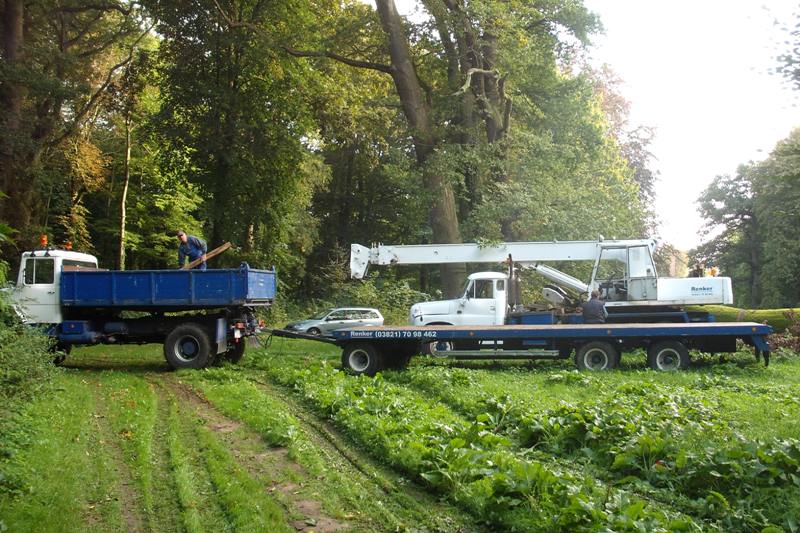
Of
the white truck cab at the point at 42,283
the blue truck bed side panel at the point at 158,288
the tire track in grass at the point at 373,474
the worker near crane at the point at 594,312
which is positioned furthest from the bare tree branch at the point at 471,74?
the tire track in grass at the point at 373,474

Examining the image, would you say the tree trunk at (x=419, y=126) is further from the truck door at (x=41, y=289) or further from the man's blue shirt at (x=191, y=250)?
the truck door at (x=41, y=289)

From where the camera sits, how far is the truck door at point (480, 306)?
18.8 metres

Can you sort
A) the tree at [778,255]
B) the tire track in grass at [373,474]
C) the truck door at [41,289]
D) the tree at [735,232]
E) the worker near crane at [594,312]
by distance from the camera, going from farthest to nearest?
1. the tree at [735,232]
2. the tree at [778,255]
3. the worker near crane at [594,312]
4. the truck door at [41,289]
5. the tire track in grass at [373,474]

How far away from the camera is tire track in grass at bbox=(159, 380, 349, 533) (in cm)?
615

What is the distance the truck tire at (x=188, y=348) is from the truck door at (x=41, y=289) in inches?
109

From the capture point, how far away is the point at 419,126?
24.6 metres

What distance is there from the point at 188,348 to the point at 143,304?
1.45m

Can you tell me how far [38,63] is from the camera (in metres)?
24.0

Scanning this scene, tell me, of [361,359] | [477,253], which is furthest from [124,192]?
[361,359]

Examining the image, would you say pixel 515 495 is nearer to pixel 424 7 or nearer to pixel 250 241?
pixel 424 7

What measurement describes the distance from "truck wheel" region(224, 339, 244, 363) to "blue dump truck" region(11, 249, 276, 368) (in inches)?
37.6

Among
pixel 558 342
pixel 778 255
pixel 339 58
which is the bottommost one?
pixel 558 342

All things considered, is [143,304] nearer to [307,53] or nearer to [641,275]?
[307,53]

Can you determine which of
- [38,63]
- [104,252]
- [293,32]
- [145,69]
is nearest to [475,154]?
[293,32]
